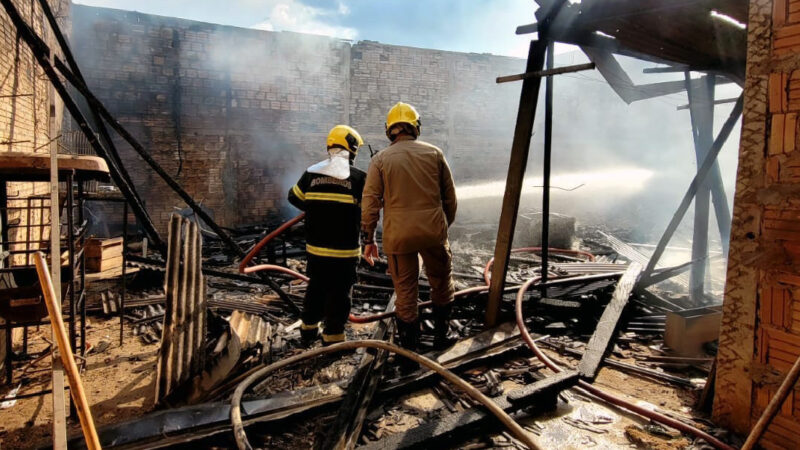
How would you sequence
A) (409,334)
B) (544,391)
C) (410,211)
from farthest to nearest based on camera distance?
(409,334) → (410,211) → (544,391)

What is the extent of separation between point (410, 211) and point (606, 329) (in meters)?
2.37

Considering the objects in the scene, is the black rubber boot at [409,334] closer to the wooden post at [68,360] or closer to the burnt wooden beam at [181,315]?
the burnt wooden beam at [181,315]

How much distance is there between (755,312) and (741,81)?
4310 mm

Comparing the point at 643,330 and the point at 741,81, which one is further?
the point at 741,81

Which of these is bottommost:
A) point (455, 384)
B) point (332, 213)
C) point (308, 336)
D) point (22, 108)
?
point (308, 336)

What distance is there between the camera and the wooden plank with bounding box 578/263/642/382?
3361mm

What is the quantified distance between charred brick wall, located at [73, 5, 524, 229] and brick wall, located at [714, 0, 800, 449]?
12.9m

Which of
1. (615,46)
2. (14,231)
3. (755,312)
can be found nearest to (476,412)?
(755,312)

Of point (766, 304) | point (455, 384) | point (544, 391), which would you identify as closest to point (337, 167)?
point (455, 384)

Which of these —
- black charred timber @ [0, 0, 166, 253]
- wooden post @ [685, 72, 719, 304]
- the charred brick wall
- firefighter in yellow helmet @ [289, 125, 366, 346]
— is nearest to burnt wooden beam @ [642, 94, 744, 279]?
wooden post @ [685, 72, 719, 304]

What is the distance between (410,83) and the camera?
15352 mm

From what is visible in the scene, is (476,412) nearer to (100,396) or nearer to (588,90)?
(100,396)

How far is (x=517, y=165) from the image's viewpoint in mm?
3934

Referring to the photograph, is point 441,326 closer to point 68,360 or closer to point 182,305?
point 182,305
